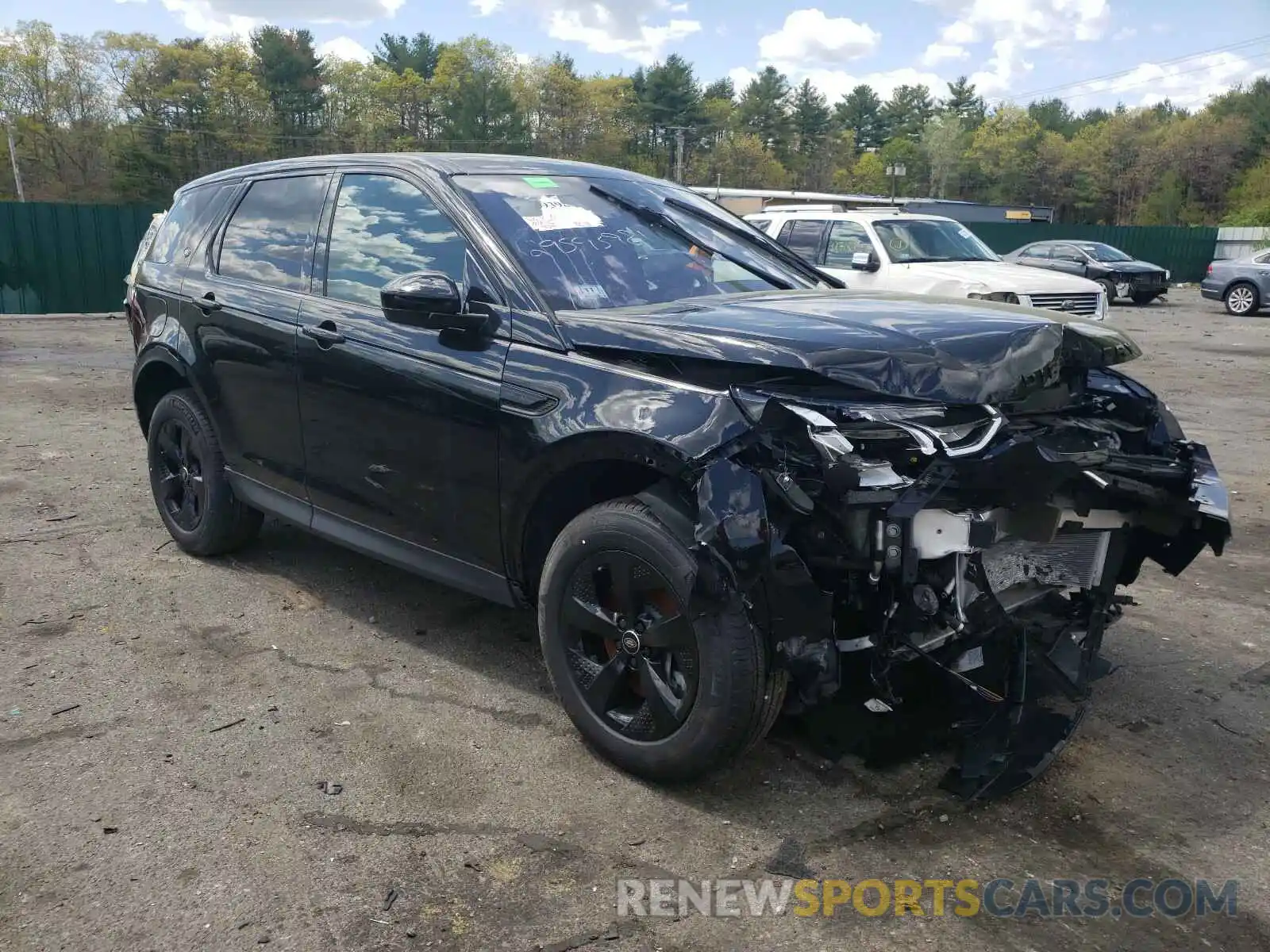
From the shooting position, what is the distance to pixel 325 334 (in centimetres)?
405

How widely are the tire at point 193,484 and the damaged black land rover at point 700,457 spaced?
641 millimetres

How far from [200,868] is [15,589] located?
2.77 m

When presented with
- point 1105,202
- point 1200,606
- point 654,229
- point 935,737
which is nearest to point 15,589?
point 654,229

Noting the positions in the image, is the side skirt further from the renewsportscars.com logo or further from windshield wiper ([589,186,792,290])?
windshield wiper ([589,186,792,290])

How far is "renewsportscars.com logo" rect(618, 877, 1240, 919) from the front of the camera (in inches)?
103

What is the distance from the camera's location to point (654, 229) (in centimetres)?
404

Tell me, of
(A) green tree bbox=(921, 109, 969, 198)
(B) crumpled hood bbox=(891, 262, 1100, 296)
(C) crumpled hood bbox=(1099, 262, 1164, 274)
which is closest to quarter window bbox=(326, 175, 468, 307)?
(B) crumpled hood bbox=(891, 262, 1100, 296)

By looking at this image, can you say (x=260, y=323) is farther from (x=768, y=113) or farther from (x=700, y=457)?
(x=768, y=113)

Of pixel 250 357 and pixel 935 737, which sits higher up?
pixel 250 357

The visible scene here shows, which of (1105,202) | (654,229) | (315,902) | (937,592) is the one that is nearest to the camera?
(315,902)

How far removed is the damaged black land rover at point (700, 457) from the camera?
2.79m

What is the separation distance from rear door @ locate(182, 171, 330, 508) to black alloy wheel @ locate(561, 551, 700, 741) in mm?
1698

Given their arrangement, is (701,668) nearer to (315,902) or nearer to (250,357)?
(315,902)

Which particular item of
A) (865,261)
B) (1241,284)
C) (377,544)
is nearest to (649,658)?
(377,544)
